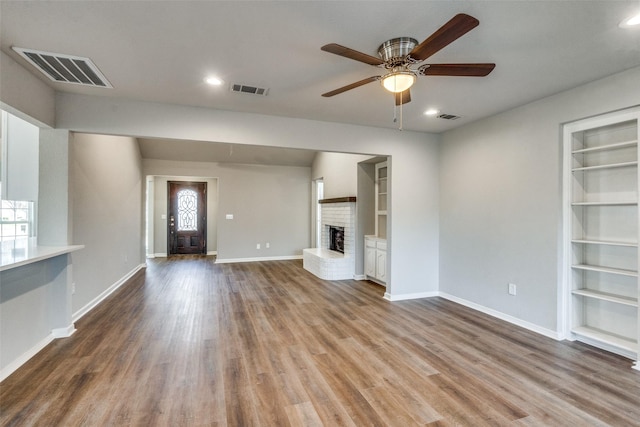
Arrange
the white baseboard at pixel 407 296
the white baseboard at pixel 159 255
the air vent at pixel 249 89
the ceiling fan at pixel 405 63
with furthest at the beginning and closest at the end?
1. the white baseboard at pixel 159 255
2. the white baseboard at pixel 407 296
3. the air vent at pixel 249 89
4. the ceiling fan at pixel 405 63

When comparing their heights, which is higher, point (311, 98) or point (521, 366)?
point (311, 98)

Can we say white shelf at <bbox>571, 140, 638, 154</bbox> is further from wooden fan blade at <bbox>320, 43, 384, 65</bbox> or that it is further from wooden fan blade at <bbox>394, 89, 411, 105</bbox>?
wooden fan blade at <bbox>320, 43, 384, 65</bbox>

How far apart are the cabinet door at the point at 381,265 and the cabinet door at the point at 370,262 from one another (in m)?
0.11

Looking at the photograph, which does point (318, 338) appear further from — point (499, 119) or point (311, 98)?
point (499, 119)

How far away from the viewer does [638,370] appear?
2.46m

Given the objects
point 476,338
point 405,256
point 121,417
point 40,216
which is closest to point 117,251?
point 40,216

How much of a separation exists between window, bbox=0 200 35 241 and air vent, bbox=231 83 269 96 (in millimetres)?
2458

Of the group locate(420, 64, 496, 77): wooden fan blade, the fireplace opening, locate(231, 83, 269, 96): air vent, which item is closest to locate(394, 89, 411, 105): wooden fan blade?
locate(420, 64, 496, 77): wooden fan blade

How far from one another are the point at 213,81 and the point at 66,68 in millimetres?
1181

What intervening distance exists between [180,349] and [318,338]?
1.33 m

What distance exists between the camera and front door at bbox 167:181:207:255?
8.67 meters

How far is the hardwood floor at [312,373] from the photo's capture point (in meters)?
1.91

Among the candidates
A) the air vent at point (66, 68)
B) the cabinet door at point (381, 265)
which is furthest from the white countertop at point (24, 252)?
the cabinet door at point (381, 265)

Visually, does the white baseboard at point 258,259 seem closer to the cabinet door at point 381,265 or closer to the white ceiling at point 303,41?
the cabinet door at point 381,265
